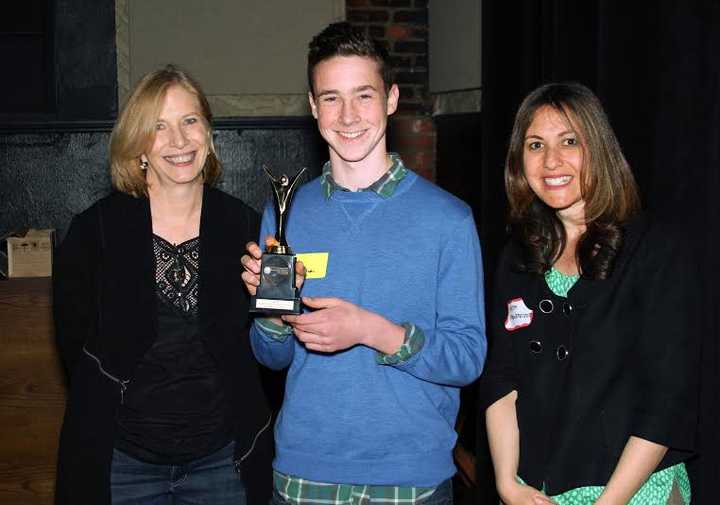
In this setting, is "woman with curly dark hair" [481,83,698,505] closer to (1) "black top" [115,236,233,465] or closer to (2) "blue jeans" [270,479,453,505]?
(2) "blue jeans" [270,479,453,505]

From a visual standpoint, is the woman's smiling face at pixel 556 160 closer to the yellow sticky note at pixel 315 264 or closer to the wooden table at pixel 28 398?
the yellow sticky note at pixel 315 264

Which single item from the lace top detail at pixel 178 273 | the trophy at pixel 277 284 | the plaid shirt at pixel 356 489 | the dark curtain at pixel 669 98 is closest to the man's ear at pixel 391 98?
the plaid shirt at pixel 356 489

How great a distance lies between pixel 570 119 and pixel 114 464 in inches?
59.4

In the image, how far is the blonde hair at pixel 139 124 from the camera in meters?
2.47

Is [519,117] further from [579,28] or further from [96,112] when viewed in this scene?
[96,112]

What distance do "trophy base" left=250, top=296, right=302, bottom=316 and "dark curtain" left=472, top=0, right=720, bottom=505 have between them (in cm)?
91

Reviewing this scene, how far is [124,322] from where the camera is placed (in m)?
2.42

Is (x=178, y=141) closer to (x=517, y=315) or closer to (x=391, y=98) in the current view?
(x=391, y=98)

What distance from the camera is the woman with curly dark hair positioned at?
6.31 ft

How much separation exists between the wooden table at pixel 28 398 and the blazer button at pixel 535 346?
9.87 ft

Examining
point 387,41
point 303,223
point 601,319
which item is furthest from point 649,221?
point 387,41

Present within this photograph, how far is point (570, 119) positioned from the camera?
2.05 meters

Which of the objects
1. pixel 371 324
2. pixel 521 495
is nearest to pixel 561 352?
pixel 521 495

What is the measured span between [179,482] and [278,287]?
76 centimetres
